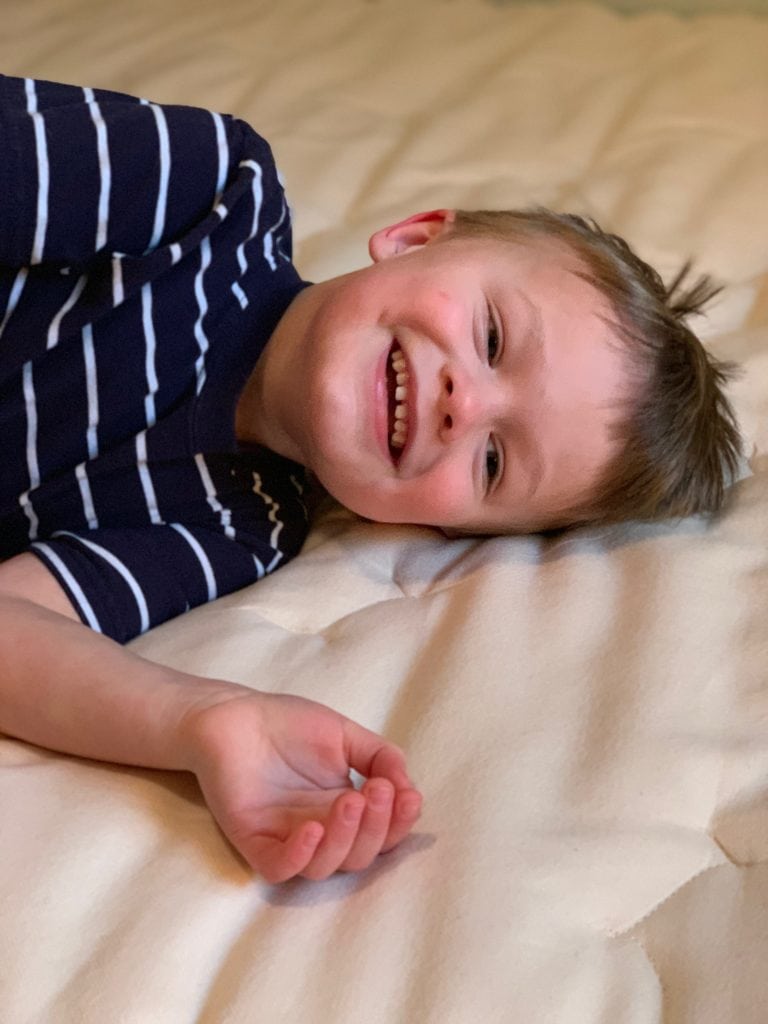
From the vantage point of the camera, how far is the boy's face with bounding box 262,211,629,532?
3.18 ft

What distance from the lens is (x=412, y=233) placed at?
3.77ft

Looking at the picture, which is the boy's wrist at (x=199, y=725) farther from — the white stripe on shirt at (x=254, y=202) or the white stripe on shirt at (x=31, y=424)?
the white stripe on shirt at (x=254, y=202)

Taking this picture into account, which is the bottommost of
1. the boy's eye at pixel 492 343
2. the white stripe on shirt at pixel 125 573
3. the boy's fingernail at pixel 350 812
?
the white stripe on shirt at pixel 125 573

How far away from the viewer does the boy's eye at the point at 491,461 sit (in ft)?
3.29

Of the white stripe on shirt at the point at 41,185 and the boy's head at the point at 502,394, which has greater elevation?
the white stripe on shirt at the point at 41,185

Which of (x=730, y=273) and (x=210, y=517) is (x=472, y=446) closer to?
(x=210, y=517)

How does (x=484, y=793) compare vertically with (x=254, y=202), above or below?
below

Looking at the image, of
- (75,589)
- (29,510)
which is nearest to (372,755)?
(75,589)

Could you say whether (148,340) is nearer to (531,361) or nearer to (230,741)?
(531,361)

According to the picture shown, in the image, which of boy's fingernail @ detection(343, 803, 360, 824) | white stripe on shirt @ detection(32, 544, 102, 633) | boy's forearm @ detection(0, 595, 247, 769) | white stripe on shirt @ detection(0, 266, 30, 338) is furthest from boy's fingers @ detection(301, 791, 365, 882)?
white stripe on shirt @ detection(0, 266, 30, 338)

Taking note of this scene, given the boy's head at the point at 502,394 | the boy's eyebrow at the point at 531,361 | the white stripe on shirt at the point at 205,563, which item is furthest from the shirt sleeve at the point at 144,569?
the boy's eyebrow at the point at 531,361

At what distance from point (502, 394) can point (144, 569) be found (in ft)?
1.06

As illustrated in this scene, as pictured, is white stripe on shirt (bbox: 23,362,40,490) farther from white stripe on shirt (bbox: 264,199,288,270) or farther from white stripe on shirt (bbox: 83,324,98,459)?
white stripe on shirt (bbox: 264,199,288,270)

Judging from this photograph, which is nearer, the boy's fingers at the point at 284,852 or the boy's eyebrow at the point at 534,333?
the boy's fingers at the point at 284,852
